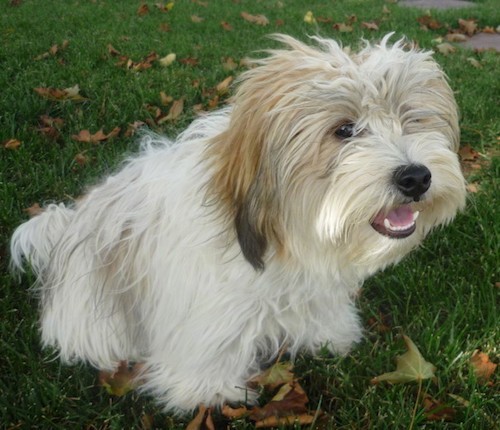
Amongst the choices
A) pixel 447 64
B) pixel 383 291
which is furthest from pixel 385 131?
pixel 447 64

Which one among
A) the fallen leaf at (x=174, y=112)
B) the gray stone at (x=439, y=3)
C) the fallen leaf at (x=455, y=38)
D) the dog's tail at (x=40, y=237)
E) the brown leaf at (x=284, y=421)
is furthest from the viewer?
the gray stone at (x=439, y=3)

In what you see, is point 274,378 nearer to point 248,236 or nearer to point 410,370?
point 410,370

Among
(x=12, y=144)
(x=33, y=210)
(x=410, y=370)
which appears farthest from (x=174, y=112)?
(x=410, y=370)

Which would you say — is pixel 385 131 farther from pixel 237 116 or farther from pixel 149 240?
pixel 149 240

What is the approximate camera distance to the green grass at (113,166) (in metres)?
2.20

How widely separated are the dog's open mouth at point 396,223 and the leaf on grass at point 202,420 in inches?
36.3

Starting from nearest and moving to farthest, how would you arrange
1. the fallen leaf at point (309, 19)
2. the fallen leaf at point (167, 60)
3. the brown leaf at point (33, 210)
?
the brown leaf at point (33, 210)
the fallen leaf at point (167, 60)
the fallen leaf at point (309, 19)

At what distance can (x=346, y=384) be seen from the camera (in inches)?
88.8

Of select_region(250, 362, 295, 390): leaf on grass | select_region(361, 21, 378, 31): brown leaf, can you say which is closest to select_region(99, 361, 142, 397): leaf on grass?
select_region(250, 362, 295, 390): leaf on grass

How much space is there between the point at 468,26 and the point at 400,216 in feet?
19.0

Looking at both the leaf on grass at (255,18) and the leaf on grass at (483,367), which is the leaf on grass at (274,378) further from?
the leaf on grass at (255,18)

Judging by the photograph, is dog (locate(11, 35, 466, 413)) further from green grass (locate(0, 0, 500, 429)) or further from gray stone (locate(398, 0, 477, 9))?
gray stone (locate(398, 0, 477, 9))

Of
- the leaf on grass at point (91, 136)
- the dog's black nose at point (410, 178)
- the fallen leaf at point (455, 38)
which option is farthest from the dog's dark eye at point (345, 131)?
the fallen leaf at point (455, 38)

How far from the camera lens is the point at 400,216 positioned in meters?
1.83
